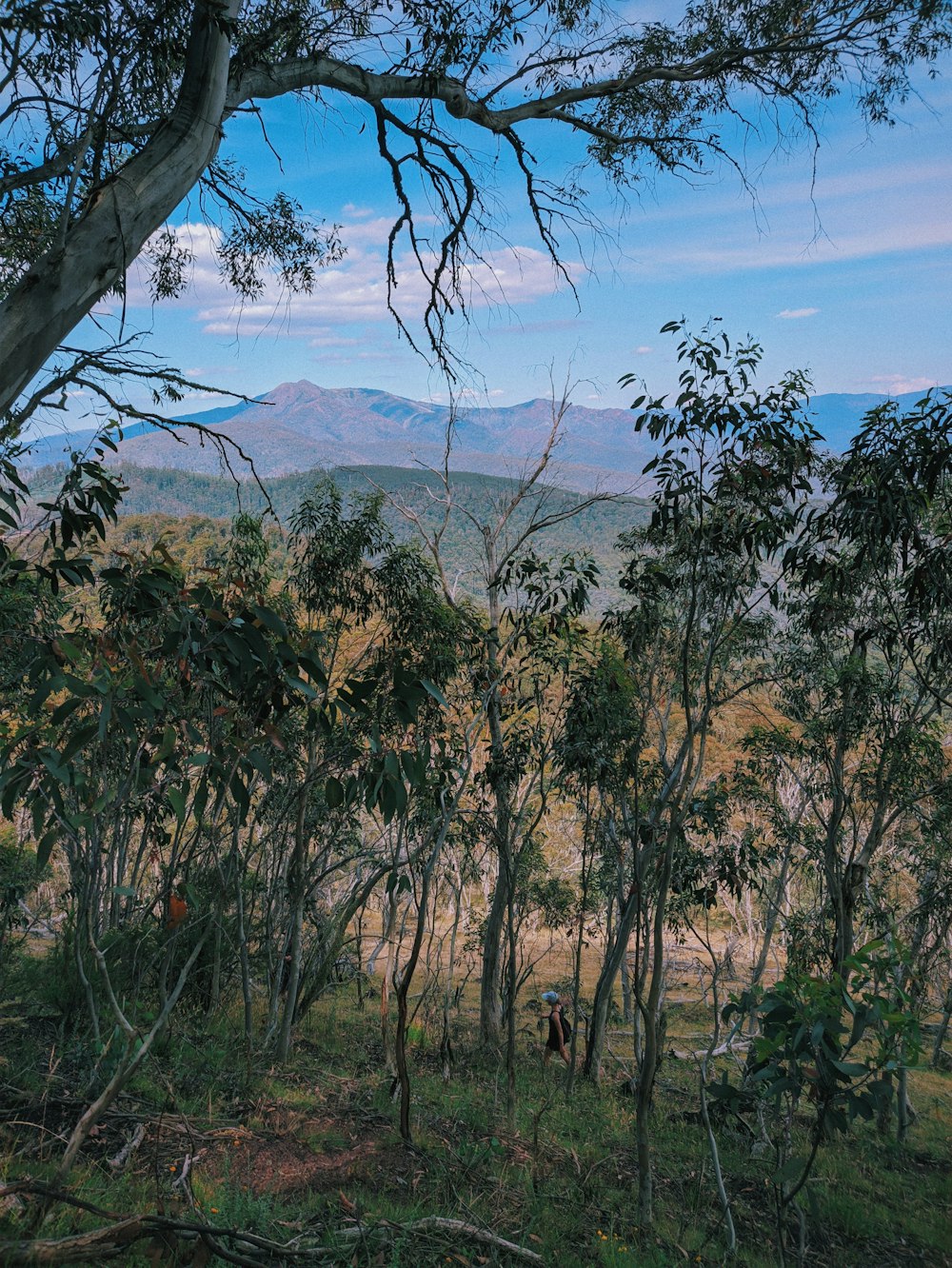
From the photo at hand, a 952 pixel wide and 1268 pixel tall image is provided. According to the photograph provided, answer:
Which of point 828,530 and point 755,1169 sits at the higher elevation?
point 828,530

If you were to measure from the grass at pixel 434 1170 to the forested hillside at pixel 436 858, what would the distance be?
0.11 ft

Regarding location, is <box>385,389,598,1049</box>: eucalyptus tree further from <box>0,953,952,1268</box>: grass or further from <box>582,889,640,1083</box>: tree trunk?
<box>582,889,640,1083</box>: tree trunk

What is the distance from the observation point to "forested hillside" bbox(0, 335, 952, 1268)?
8.44 feet

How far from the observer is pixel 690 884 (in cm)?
870

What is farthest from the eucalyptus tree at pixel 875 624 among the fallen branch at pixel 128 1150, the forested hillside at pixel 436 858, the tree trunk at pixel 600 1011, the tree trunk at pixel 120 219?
the fallen branch at pixel 128 1150

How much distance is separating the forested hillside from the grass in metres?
0.03

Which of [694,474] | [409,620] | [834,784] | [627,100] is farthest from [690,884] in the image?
[627,100]

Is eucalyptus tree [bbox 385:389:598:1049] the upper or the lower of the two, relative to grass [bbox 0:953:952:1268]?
upper

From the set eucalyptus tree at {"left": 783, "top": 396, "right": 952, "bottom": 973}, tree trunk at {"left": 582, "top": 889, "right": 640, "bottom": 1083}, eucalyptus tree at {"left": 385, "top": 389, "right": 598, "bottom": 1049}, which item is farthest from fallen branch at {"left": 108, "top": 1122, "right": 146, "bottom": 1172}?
tree trunk at {"left": 582, "top": 889, "right": 640, "bottom": 1083}

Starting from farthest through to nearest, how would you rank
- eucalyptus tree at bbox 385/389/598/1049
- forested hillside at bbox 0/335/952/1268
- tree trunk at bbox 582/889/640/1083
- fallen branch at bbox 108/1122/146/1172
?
tree trunk at bbox 582/889/640/1083 → eucalyptus tree at bbox 385/389/598/1049 → fallen branch at bbox 108/1122/146/1172 → forested hillside at bbox 0/335/952/1268

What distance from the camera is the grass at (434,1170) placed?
3.46 meters

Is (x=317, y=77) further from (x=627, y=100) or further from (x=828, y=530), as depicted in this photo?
(x=828, y=530)

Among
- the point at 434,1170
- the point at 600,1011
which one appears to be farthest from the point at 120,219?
the point at 600,1011

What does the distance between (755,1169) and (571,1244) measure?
141 inches
